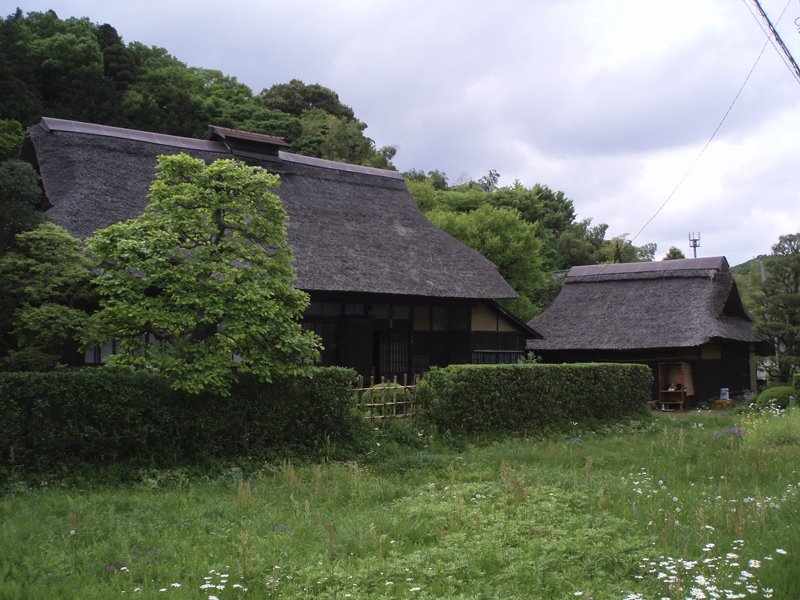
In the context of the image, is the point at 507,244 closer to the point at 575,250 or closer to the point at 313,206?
the point at 313,206

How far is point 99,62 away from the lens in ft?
114

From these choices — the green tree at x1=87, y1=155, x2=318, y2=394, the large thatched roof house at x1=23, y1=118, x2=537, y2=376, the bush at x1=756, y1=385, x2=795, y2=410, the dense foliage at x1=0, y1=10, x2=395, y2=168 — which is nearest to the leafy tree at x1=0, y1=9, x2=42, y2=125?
the dense foliage at x1=0, y1=10, x2=395, y2=168

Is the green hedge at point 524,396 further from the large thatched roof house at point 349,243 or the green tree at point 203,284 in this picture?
the large thatched roof house at point 349,243

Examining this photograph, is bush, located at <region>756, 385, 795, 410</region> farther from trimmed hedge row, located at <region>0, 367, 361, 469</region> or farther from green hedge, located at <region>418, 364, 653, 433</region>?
trimmed hedge row, located at <region>0, 367, 361, 469</region>

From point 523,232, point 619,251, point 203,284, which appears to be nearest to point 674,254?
point 619,251

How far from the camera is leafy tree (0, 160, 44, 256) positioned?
33.8 feet

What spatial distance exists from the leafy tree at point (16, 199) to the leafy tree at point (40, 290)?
0.19 m

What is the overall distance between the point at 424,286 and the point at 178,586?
13.6 meters

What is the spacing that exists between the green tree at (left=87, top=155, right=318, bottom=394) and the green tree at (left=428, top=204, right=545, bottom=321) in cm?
1969

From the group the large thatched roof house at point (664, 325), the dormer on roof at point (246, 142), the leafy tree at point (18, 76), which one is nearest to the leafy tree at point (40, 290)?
the dormer on roof at point (246, 142)

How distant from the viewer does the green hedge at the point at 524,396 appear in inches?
541

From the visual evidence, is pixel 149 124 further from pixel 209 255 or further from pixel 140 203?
pixel 209 255

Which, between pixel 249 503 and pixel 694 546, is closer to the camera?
pixel 694 546

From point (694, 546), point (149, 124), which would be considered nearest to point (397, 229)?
point (694, 546)
